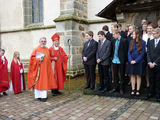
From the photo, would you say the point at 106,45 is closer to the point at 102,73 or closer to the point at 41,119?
the point at 102,73

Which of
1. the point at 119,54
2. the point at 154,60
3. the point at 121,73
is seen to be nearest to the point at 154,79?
the point at 154,60

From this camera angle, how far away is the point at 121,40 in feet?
18.3

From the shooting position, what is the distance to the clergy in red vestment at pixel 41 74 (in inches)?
221

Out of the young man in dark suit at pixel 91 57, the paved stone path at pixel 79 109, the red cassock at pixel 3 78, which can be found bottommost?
the paved stone path at pixel 79 109

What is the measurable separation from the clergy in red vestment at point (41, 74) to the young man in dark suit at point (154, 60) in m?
2.97

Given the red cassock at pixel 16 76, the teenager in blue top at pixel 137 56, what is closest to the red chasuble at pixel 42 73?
the red cassock at pixel 16 76

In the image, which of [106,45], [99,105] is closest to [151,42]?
[106,45]

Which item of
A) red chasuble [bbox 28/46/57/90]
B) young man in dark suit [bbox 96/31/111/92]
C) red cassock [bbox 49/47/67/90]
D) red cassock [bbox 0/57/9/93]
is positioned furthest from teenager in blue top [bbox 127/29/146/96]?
red cassock [bbox 0/57/9/93]

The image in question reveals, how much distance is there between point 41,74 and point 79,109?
171 centimetres

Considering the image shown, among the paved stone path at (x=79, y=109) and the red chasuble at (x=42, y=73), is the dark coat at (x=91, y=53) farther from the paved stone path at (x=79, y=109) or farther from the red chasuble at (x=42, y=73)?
the red chasuble at (x=42, y=73)

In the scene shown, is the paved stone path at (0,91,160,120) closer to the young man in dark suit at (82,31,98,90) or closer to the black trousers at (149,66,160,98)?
the black trousers at (149,66,160,98)

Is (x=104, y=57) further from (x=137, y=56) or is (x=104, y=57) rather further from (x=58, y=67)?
(x=58, y=67)

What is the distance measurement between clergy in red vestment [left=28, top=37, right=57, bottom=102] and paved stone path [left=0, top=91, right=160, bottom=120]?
0.34 metres

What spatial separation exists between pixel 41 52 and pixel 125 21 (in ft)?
10.8
